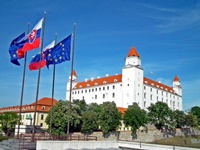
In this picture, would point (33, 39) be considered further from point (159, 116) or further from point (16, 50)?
point (159, 116)

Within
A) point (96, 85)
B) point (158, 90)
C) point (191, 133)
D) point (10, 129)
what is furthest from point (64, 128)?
point (158, 90)

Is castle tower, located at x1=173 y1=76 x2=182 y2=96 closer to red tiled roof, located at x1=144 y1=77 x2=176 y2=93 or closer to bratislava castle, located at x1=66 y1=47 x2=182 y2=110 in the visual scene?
red tiled roof, located at x1=144 y1=77 x2=176 y2=93

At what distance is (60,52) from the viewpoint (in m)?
24.2

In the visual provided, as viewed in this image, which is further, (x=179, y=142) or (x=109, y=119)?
(x=179, y=142)

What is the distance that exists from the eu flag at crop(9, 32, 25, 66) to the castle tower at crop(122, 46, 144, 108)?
62920mm

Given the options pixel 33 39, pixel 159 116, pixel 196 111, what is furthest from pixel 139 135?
pixel 196 111

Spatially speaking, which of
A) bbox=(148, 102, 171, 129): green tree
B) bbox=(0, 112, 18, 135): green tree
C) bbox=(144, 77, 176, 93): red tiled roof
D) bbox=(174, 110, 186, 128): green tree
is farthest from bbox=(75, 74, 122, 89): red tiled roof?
bbox=(0, 112, 18, 135): green tree

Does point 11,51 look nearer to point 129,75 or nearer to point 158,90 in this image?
point 129,75

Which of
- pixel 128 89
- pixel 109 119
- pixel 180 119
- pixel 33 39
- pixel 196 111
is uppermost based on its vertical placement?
pixel 128 89

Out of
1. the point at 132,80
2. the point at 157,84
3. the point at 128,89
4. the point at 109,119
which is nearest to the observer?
the point at 109,119

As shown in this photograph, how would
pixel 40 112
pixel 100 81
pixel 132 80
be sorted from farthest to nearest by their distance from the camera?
pixel 100 81, pixel 132 80, pixel 40 112

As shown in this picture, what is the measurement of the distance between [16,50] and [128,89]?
6412cm

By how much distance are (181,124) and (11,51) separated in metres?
50.3

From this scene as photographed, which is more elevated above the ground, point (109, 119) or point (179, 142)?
point (109, 119)
